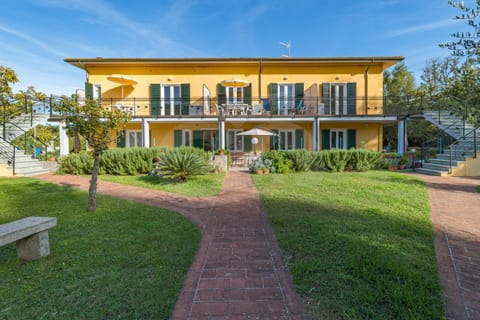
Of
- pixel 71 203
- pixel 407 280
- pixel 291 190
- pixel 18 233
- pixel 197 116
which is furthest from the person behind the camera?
pixel 197 116

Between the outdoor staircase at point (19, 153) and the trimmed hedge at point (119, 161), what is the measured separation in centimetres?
126

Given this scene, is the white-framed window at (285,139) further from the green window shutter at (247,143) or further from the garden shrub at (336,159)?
the garden shrub at (336,159)

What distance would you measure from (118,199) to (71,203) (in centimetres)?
102

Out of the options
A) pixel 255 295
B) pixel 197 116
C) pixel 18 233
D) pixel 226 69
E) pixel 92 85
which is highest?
pixel 226 69

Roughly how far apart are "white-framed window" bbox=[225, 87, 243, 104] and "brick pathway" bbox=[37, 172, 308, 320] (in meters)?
12.6

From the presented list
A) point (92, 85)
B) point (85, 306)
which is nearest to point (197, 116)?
point (92, 85)

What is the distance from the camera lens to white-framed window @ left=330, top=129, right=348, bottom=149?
1727 centimetres

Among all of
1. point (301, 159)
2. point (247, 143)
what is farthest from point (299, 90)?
point (301, 159)

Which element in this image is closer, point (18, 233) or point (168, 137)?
point (18, 233)

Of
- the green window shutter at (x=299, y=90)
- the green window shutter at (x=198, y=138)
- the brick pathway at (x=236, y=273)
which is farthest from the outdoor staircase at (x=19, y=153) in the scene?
the green window shutter at (x=299, y=90)

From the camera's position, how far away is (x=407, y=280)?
2.56m

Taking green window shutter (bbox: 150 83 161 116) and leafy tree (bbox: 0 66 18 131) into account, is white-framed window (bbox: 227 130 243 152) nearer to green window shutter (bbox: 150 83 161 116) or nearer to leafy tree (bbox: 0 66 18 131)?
green window shutter (bbox: 150 83 161 116)

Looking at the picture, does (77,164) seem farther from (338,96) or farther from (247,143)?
(338,96)

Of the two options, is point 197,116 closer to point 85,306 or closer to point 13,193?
point 13,193
